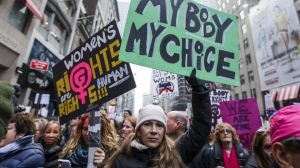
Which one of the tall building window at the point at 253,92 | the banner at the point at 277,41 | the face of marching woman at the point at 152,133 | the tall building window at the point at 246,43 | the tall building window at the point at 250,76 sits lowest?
the face of marching woman at the point at 152,133

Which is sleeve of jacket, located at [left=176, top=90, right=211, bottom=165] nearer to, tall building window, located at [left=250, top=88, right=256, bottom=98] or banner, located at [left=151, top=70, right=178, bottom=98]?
banner, located at [left=151, top=70, right=178, bottom=98]

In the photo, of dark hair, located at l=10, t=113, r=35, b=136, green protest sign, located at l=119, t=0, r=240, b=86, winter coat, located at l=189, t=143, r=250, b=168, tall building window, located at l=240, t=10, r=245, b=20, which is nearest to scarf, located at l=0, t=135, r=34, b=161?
dark hair, located at l=10, t=113, r=35, b=136

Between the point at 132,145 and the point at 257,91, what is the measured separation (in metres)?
37.2

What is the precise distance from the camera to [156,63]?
2539 mm

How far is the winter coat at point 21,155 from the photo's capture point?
2283 mm

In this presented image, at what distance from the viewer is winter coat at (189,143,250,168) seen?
12.4ft

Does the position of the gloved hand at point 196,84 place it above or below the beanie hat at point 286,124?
above

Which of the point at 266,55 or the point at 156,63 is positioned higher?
the point at 266,55

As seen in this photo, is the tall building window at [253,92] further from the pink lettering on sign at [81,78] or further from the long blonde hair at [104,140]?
the pink lettering on sign at [81,78]

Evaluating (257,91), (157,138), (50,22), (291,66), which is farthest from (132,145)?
(257,91)

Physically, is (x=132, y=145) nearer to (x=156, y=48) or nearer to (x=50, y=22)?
(x=156, y=48)

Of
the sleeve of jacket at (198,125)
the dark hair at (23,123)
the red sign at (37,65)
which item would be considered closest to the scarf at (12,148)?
the dark hair at (23,123)

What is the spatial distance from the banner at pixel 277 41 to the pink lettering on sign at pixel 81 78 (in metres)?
5.82

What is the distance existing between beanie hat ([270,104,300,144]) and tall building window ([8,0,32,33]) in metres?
15.0
